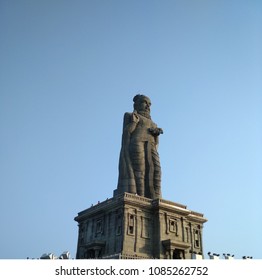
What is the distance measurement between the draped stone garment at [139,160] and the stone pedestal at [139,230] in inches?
95.7

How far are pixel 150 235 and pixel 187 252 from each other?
3.74m

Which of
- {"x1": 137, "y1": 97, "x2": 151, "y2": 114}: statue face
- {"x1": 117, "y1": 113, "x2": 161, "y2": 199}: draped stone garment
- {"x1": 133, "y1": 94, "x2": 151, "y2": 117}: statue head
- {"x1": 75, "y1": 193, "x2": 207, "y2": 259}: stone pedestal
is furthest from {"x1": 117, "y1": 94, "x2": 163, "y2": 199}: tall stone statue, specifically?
{"x1": 75, "y1": 193, "x2": 207, "y2": 259}: stone pedestal

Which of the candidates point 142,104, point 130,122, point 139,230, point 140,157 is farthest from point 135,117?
point 139,230

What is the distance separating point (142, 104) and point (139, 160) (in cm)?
727

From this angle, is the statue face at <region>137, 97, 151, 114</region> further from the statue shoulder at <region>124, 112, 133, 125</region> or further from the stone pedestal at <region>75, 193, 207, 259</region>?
the stone pedestal at <region>75, 193, 207, 259</region>

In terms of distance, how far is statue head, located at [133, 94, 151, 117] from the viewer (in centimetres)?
4147

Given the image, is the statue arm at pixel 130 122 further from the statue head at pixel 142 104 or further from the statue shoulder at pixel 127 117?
→ the statue head at pixel 142 104

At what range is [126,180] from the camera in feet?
120

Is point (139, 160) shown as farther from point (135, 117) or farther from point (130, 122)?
point (135, 117)

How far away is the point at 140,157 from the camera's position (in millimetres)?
37844
